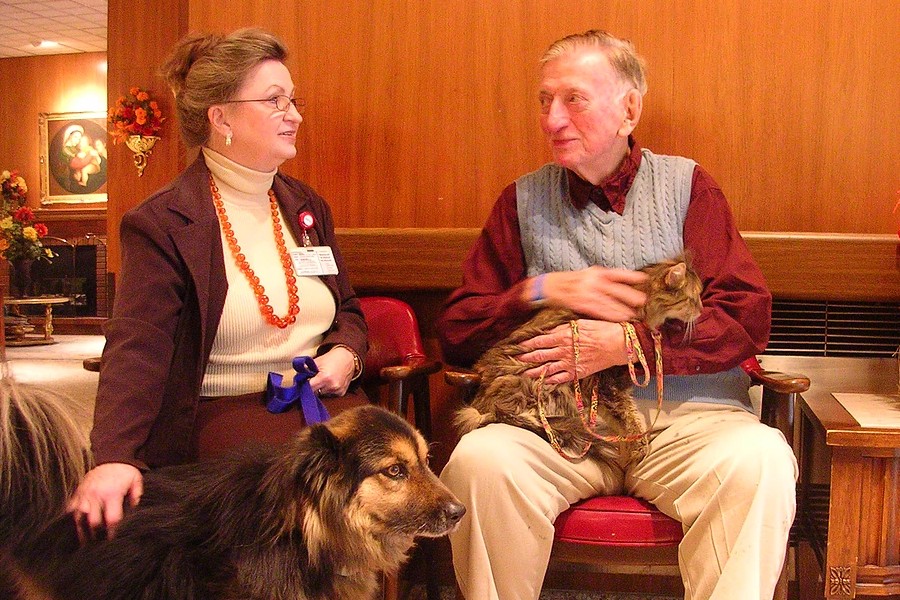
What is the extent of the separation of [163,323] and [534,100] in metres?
1.54

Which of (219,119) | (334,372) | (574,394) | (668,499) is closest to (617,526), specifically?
(668,499)

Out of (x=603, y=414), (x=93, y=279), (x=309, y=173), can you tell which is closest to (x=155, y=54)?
(x=93, y=279)

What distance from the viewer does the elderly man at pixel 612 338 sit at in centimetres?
178

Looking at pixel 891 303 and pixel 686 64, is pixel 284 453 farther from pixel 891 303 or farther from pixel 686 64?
pixel 891 303

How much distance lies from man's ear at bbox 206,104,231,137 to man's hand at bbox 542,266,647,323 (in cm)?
101

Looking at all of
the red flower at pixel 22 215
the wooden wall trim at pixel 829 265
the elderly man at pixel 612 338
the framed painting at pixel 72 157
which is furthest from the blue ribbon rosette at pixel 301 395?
the framed painting at pixel 72 157

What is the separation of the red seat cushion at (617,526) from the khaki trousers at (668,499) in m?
0.03

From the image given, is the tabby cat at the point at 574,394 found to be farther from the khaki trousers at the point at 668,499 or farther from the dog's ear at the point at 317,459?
the dog's ear at the point at 317,459

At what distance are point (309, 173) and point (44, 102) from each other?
36.4ft

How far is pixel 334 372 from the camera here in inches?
81.0

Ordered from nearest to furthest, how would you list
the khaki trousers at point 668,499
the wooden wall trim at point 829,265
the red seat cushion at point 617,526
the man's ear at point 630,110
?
the khaki trousers at point 668,499 → the red seat cushion at point 617,526 → the man's ear at point 630,110 → the wooden wall trim at point 829,265

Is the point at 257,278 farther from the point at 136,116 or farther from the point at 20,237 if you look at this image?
the point at 20,237

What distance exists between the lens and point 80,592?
1366 mm

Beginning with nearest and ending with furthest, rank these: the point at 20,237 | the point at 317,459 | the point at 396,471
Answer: the point at 317,459 → the point at 396,471 → the point at 20,237
